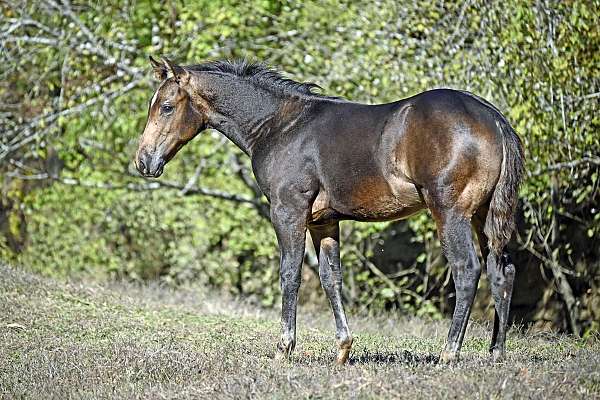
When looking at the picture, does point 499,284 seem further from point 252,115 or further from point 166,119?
point 166,119

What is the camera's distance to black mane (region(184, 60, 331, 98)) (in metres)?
6.88

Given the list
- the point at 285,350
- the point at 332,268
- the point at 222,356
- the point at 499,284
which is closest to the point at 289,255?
the point at 332,268

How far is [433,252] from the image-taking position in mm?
13625

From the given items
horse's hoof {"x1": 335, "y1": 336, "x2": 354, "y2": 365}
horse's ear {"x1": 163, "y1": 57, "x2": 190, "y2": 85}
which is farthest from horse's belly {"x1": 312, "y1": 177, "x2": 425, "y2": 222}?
horse's ear {"x1": 163, "y1": 57, "x2": 190, "y2": 85}

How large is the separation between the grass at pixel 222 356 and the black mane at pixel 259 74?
→ 215 centimetres

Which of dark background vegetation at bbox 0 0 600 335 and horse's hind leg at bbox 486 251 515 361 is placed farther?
dark background vegetation at bbox 0 0 600 335

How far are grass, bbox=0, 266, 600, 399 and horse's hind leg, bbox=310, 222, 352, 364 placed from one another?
1.18ft

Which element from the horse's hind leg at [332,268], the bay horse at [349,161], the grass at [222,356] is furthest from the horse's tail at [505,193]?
the horse's hind leg at [332,268]

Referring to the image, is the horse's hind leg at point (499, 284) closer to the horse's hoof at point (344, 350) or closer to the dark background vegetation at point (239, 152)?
the horse's hoof at point (344, 350)

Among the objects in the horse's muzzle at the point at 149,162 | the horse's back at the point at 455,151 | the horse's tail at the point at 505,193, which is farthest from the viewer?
the horse's muzzle at the point at 149,162

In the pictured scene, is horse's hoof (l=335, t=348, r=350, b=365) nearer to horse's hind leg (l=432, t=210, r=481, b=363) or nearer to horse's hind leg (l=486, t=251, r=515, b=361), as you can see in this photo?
horse's hind leg (l=432, t=210, r=481, b=363)

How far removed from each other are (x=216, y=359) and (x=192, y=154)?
330 inches

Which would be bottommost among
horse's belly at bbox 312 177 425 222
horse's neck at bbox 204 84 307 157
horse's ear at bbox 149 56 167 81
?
horse's belly at bbox 312 177 425 222

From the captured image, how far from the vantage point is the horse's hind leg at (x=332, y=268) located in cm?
652
